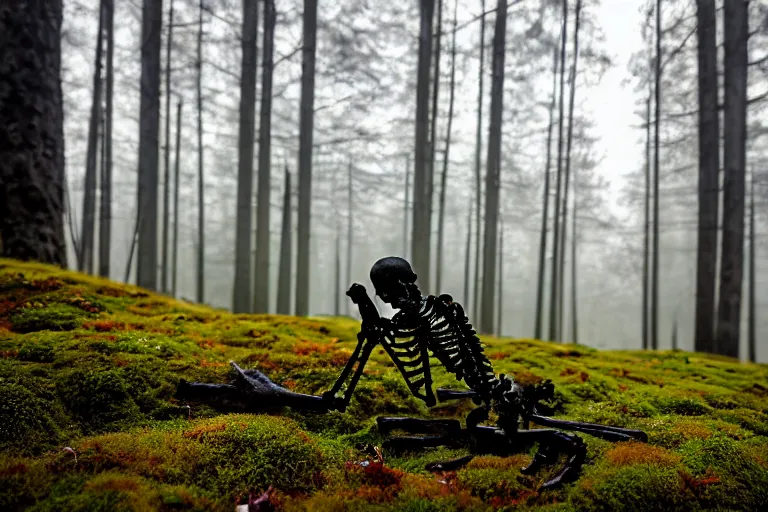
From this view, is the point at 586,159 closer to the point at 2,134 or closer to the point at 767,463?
the point at 767,463

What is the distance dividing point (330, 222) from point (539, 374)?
28775mm

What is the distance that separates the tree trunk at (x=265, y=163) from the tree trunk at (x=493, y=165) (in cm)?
740

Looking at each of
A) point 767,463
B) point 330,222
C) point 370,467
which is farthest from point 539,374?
point 330,222

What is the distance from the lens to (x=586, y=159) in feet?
73.2

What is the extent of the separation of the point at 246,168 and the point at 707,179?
13.6 m

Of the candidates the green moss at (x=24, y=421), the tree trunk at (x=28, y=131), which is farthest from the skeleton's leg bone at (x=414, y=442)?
the tree trunk at (x=28, y=131)

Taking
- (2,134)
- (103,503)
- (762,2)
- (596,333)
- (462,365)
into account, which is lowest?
(596,333)

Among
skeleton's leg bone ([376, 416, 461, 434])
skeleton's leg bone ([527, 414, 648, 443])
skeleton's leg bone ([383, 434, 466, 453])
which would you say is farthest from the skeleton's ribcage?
skeleton's leg bone ([527, 414, 648, 443])

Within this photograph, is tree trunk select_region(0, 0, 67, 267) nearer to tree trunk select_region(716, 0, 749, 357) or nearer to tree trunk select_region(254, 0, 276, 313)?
tree trunk select_region(254, 0, 276, 313)

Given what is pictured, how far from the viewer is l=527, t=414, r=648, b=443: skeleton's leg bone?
3.87 metres

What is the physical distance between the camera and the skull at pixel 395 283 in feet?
12.2

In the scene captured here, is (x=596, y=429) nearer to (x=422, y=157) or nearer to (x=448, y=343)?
(x=448, y=343)

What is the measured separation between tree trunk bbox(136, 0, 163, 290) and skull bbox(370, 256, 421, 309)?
1112cm

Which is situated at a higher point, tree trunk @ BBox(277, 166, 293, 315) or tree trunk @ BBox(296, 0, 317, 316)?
tree trunk @ BBox(296, 0, 317, 316)
